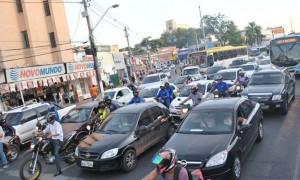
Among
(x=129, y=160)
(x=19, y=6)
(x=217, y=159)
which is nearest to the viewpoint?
(x=217, y=159)

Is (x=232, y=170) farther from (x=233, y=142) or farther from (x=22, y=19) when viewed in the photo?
(x=22, y=19)

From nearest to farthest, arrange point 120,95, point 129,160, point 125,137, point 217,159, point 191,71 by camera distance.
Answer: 1. point 217,159
2. point 129,160
3. point 125,137
4. point 120,95
5. point 191,71

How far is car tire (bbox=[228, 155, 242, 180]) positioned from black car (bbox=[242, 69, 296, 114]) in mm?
6466

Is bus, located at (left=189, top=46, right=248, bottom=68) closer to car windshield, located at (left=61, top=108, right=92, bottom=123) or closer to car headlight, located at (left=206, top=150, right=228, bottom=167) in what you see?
car windshield, located at (left=61, top=108, right=92, bottom=123)

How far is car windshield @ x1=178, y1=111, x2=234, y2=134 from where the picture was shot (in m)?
8.70

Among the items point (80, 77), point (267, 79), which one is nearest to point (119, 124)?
point (267, 79)

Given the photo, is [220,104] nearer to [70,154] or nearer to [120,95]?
[70,154]

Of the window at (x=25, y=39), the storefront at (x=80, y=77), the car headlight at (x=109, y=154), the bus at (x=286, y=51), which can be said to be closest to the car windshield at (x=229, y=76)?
the bus at (x=286, y=51)

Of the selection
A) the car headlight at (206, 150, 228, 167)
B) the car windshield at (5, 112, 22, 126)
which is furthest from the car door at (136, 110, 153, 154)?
the car windshield at (5, 112, 22, 126)

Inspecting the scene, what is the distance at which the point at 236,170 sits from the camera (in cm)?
798

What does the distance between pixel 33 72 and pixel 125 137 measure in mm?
24493

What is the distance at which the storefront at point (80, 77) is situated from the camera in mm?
37812

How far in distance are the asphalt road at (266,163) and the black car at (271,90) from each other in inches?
35.8

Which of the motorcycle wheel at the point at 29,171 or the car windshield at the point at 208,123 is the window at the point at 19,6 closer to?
the motorcycle wheel at the point at 29,171
